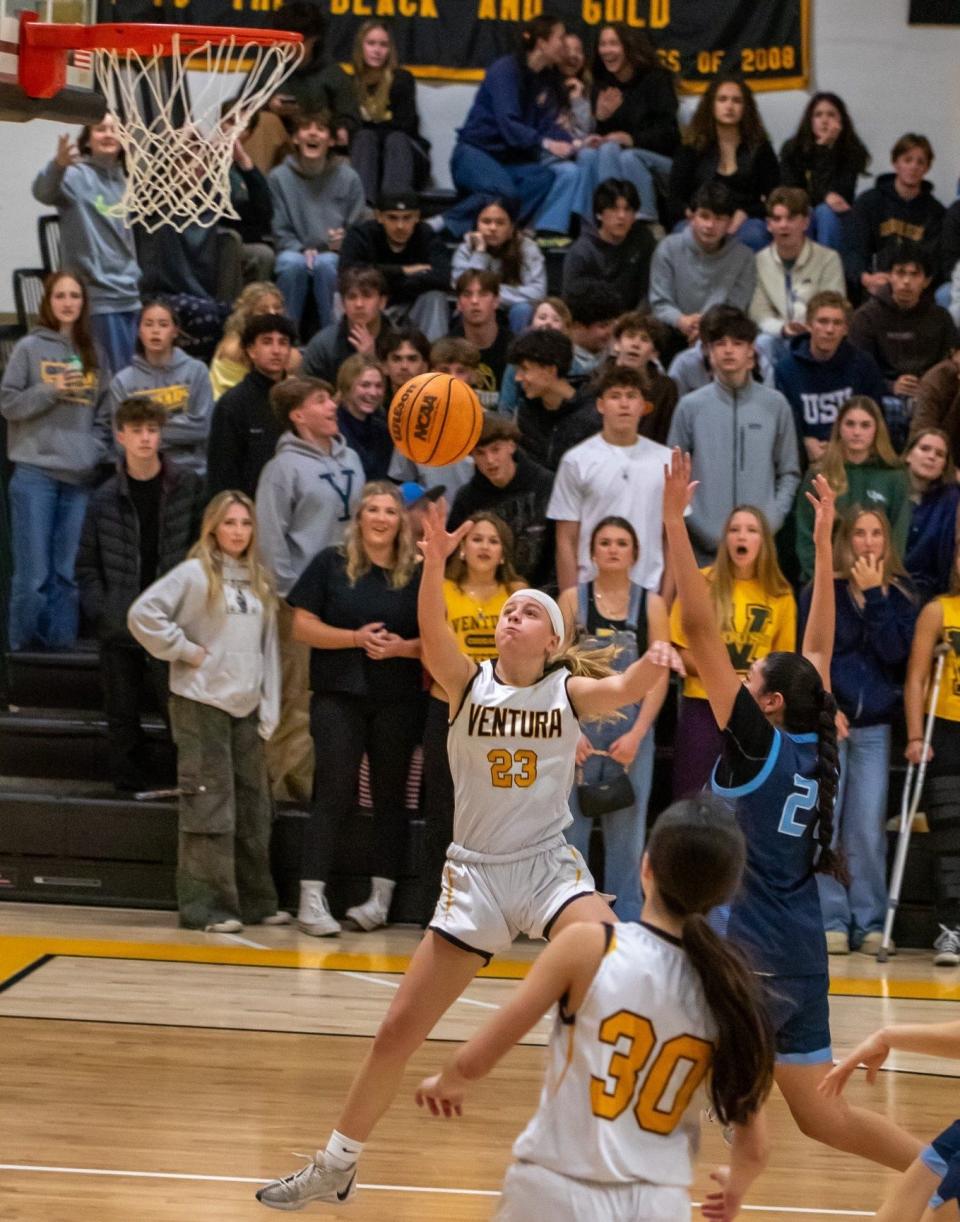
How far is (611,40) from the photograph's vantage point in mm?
12156

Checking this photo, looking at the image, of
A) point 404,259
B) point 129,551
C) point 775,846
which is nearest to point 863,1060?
point 775,846

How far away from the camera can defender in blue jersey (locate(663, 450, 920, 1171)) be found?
4.64 m

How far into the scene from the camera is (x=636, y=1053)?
10.7 feet

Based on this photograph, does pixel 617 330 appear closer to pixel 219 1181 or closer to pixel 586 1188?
pixel 219 1181

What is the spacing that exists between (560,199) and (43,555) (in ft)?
14.5

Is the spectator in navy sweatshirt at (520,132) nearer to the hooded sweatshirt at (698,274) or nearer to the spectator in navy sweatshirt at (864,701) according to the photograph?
the hooded sweatshirt at (698,274)

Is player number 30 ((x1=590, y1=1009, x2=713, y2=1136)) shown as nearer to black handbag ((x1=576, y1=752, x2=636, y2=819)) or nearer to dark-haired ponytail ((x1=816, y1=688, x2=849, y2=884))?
dark-haired ponytail ((x1=816, y1=688, x2=849, y2=884))

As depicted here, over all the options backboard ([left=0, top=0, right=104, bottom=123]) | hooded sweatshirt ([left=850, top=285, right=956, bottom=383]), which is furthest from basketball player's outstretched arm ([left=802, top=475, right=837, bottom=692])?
hooded sweatshirt ([left=850, top=285, right=956, bottom=383])

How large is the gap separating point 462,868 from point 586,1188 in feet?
6.69

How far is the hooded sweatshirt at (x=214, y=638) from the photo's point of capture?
28.1 ft

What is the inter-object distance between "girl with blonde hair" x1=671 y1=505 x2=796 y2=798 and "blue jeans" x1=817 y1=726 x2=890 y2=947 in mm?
656

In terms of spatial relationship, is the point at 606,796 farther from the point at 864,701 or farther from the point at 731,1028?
the point at 731,1028

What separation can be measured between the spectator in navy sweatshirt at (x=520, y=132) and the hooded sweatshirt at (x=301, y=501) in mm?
3516

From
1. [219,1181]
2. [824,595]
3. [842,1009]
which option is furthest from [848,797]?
[219,1181]
